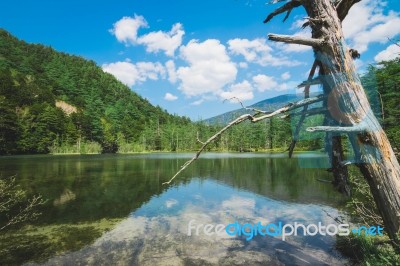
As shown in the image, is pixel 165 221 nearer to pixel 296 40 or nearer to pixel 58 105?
pixel 296 40

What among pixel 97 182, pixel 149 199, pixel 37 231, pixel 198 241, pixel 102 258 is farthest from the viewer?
pixel 97 182

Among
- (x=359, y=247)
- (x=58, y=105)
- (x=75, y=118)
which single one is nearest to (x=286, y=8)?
(x=359, y=247)

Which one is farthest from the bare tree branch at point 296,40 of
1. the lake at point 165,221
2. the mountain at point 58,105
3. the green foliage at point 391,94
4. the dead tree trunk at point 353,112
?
the mountain at point 58,105

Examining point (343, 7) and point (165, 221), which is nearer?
point (343, 7)

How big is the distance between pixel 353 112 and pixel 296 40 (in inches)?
44.9

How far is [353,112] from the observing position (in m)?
3.63

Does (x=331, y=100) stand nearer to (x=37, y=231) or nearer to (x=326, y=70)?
(x=326, y=70)

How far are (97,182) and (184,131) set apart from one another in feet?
335

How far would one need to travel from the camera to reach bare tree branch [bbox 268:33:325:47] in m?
3.65

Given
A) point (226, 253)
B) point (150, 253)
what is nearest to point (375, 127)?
point (226, 253)

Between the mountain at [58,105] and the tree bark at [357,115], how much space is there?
8302 cm

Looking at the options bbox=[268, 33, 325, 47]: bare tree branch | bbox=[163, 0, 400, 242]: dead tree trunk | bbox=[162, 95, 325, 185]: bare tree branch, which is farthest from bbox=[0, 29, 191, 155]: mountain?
bbox=[163, 0, 400, 242]: dead tree trunk

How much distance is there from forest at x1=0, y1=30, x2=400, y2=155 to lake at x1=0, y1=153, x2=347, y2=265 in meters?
13.9

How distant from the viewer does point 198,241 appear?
11.5 m
